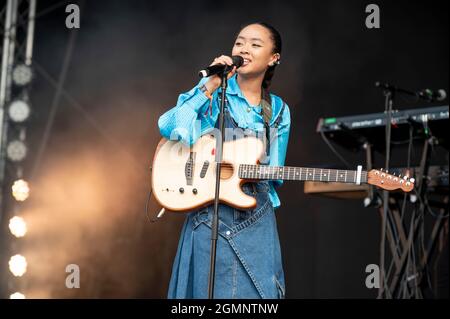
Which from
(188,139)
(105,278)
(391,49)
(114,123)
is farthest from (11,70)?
(188,139)

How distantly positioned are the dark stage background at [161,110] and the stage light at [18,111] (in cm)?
24

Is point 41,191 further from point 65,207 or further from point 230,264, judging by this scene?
point 230,264

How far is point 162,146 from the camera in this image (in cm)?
285

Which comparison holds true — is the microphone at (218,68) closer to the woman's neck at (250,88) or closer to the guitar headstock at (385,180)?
the woman's neck at (250,88)

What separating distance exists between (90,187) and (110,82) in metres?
0.94

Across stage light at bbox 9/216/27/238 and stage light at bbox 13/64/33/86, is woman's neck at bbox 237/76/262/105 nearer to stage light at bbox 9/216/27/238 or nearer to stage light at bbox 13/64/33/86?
stage light at bbox 9/216/27/238

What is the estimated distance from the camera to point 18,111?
5.80 metres

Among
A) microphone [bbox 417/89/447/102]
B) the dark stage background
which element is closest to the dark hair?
microphone [bbox 417/89/447/102]

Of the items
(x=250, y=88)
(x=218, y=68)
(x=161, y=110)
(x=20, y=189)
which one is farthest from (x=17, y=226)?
(x=218, y=68)

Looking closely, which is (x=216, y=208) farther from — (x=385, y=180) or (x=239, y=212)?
(x=385, y=180)

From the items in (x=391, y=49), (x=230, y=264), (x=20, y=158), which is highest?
(x=391, y=49)

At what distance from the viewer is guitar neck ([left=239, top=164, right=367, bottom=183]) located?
2693mm
